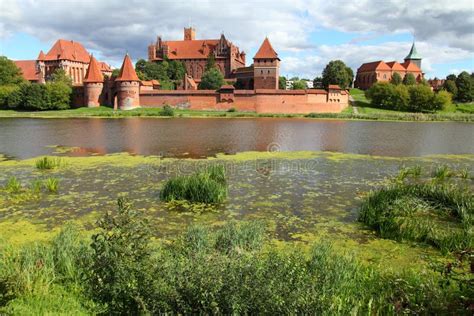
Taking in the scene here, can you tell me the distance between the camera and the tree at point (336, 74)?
227ft

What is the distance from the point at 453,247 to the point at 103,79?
56.8 metres

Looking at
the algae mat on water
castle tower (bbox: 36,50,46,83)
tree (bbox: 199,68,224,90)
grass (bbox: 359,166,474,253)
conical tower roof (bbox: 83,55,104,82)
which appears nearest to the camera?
grass (bbox: 359,166,474,253)

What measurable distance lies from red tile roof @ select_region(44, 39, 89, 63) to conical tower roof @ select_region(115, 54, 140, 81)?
2014 centimetres

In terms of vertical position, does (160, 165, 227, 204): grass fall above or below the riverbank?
below

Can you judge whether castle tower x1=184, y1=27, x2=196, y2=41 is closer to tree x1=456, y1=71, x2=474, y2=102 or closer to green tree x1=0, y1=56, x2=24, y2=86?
green tree x1=0, y1=56, x2=24, y2=86

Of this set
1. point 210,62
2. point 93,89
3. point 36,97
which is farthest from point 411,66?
point 36,97

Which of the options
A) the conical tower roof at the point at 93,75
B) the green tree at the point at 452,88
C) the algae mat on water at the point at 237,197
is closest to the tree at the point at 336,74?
the green tree at the point at 452,88

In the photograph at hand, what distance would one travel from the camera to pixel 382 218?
708 cm

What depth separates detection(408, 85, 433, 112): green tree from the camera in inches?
2186

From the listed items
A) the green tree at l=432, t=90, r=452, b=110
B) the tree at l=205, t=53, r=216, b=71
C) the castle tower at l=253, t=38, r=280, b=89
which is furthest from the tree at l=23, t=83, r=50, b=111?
the green tree at l=432, t=90, r=452, b=110

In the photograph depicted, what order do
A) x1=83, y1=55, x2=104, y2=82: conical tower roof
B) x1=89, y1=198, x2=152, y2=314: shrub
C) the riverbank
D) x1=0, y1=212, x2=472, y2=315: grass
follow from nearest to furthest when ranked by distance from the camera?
x1=0, y1=212, x2=472, y2=315: grass, x1=89, y1=198, x2=152, y2=314: shrub, the riverbank, x1=83, y1=55, x2=104, y2=82: conical tower roof

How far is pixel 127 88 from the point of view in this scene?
53781 mm

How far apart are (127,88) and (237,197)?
158ft

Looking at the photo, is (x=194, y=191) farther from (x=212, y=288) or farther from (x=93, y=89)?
(x=93, y=89)
